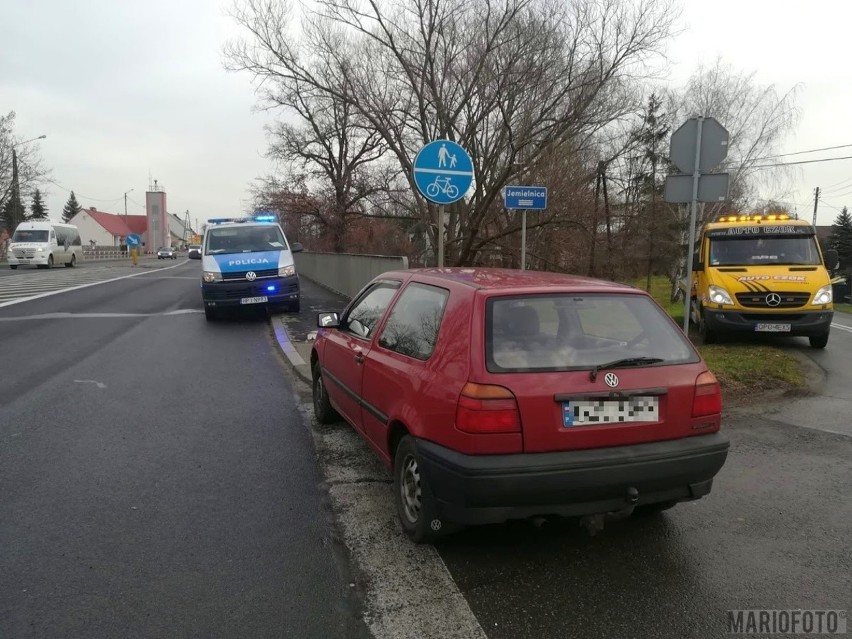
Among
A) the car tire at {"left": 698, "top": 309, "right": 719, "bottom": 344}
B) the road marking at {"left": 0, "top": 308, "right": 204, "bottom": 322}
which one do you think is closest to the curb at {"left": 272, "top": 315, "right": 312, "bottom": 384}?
the road marking at {"left": 0, "top": 308, "right": 204, "bottom": 322}

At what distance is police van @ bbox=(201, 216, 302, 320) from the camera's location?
41.4ft

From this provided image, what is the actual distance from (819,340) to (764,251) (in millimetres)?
1623

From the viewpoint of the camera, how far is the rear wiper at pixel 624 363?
3.16 m

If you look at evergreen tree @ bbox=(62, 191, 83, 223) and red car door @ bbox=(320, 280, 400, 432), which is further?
evergreen tree @ bbox=(62, 191, 83, 223)

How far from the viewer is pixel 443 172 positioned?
25.2 ft

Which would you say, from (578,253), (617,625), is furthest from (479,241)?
(617,625)

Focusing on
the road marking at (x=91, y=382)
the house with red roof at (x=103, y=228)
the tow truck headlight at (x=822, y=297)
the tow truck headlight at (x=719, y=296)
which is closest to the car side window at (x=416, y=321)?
the road marking at (x=91, y=382)

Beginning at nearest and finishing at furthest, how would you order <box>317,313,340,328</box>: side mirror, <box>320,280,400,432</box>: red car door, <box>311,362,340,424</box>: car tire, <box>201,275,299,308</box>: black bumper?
<box>320,280,400,432</box>: red car door, <box>317,313,340,328</box>: side mirror, <box>311,362,340,424</box>: car tire, <box>201,275,299,308</box>: black bumper

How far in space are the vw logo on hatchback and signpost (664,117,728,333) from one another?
4.89 m

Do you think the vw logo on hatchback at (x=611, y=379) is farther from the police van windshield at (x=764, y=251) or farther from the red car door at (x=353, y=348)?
the police van windshield at (x=764, y=251)

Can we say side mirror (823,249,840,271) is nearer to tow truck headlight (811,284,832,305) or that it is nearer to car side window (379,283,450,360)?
tow truck headlight (811,284,832,305)

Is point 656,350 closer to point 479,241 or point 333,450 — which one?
point 333,450

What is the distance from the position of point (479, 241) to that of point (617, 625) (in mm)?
12699

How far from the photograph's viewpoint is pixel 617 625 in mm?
2740
